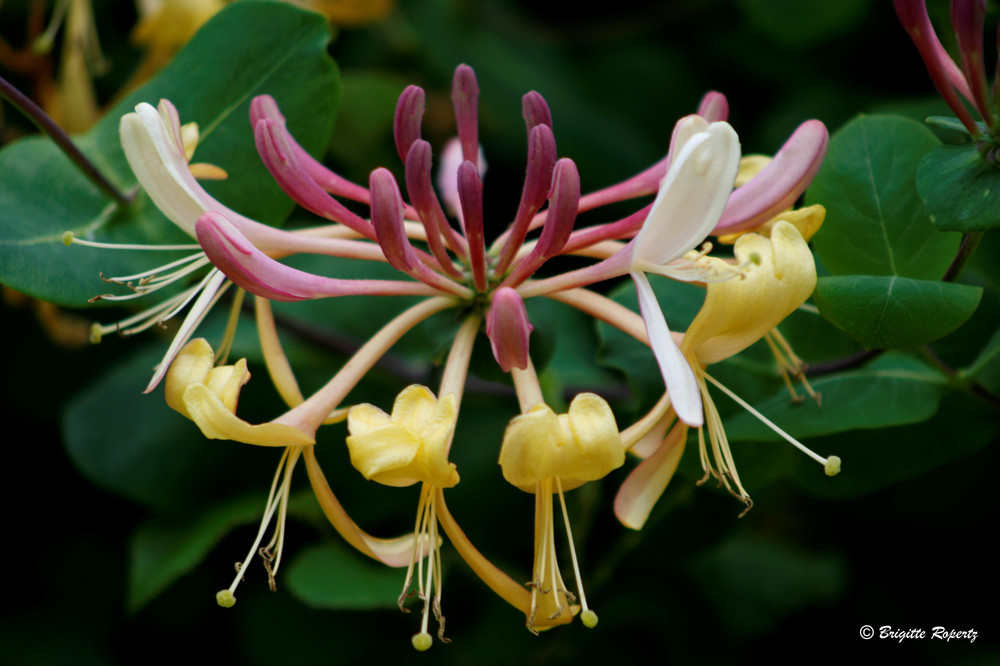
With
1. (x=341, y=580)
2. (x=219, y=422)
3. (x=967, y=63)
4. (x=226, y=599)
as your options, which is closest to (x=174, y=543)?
(x=341, y=580)

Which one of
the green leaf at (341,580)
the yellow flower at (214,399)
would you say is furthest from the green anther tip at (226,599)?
the green leaf at (341,580)

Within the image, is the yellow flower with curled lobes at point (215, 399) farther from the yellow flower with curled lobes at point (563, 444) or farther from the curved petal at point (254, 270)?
the yellow flower with curled lobes at point (563, 444)

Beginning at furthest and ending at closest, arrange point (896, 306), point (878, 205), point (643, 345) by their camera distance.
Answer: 1. point (643, 345)
2. point (878, 205)
3. point (896, 306)

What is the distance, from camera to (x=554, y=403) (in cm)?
109

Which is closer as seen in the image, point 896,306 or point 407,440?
point 407,440

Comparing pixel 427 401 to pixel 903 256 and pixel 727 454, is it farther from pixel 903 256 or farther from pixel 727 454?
pixel 903 256

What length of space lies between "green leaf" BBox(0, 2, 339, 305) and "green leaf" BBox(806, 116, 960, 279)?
0.55m

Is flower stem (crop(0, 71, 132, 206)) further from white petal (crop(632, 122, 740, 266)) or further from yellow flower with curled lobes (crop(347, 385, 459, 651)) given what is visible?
white petal (crop(632, 122, 740, 266))

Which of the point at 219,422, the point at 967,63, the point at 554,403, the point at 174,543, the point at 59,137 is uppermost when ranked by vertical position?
the point at 967,63

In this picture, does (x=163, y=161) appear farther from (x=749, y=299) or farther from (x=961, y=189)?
(x=961, y=189)

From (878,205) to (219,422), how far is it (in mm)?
643

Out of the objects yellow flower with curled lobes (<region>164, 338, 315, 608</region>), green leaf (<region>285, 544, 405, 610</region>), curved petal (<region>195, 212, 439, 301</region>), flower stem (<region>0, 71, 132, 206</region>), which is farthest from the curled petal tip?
green leaf (<region>285, 544, 405, 610</region>)

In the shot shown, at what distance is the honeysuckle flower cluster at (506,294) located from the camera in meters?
0.61

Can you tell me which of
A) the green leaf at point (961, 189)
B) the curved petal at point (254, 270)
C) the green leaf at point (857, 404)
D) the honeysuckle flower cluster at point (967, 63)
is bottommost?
the green leaf at point (857, 404)
